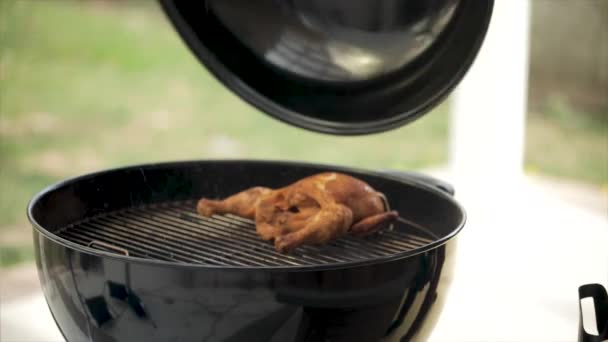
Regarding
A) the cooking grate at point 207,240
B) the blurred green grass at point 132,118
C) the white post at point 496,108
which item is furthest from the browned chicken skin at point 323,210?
the blurred green grass at point 132,118

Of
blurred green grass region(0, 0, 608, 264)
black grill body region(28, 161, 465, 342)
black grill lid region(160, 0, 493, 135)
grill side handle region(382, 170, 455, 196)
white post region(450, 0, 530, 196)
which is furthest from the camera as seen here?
blurred green grass region(0, 0, 608, 264)

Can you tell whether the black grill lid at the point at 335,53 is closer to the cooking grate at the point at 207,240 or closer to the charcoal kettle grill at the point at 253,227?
the charcoal kettle grill at the point at 253,227

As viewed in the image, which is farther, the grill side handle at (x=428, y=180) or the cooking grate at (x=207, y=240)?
the grill side handle at (x=428, y=180)

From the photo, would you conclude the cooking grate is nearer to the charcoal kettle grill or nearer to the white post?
the charcoal kettle grill

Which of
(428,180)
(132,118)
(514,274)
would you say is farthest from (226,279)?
(132,118)

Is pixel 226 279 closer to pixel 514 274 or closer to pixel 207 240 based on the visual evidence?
pixel 207 240

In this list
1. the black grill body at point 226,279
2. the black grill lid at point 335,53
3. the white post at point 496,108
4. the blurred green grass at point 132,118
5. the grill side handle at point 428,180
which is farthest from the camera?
the blurred green grass at point 132,118

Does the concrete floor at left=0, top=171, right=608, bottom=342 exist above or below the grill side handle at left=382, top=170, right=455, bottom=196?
below

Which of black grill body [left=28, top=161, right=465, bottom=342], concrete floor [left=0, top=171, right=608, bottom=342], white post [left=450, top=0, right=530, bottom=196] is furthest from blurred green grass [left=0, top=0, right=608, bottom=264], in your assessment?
black grill body [left=28, top=161, right=465, bottom=342]
